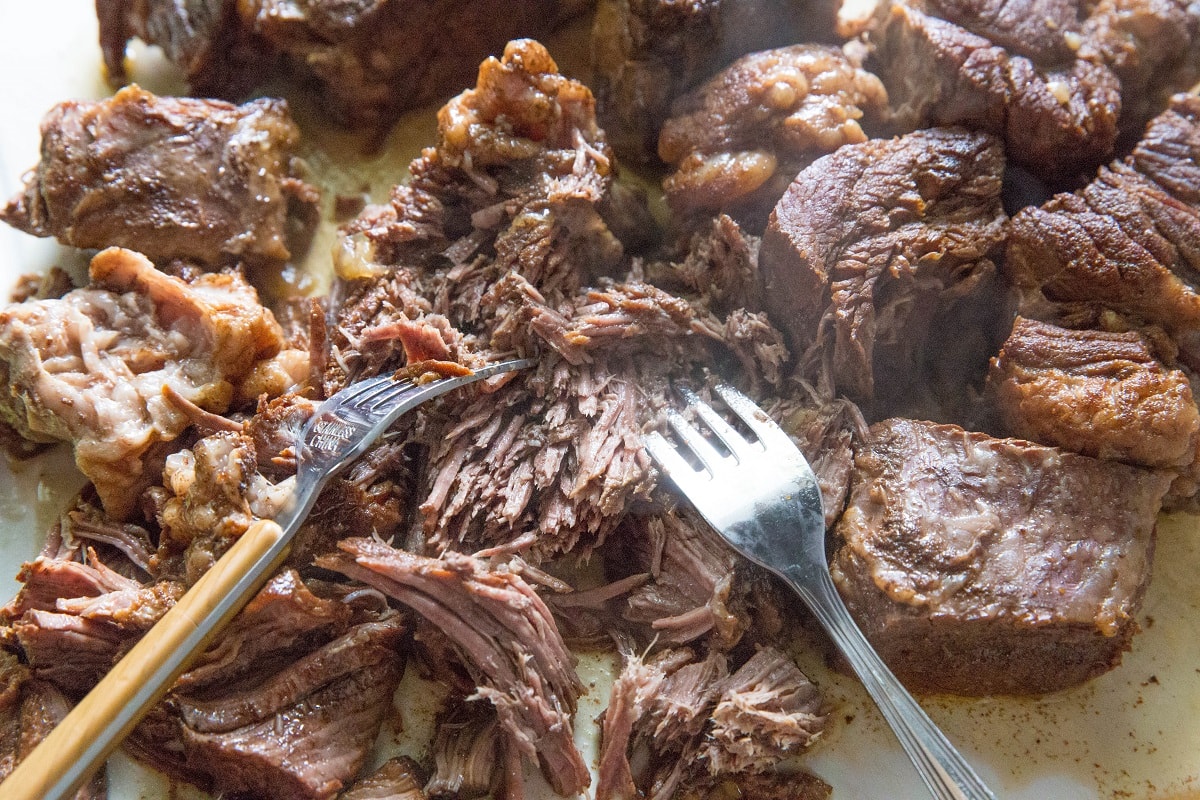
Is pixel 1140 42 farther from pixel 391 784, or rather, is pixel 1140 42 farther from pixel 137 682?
pixel 137 682

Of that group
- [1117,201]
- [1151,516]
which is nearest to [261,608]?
[1151,516]

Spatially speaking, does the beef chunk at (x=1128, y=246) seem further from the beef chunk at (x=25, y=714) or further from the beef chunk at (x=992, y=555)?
the beef chunk at (x=25, y=714)

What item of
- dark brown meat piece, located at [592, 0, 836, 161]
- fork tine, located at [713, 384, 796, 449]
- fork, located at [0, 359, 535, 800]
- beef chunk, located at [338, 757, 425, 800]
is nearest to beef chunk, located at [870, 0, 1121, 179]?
dark brown meat piece, located at [592, 0, 836, 161]

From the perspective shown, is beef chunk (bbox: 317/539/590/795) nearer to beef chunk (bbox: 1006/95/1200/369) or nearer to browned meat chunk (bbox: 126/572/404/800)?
browned meat chunk (bbox: 126/572/404/800)

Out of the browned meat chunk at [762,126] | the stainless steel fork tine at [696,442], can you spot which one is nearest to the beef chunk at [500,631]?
the stainless steel fork tine at [696,442]

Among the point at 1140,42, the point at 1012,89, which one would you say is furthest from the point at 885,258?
the point at 1140,42

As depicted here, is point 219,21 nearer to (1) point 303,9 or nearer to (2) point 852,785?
(1) point 303,9
